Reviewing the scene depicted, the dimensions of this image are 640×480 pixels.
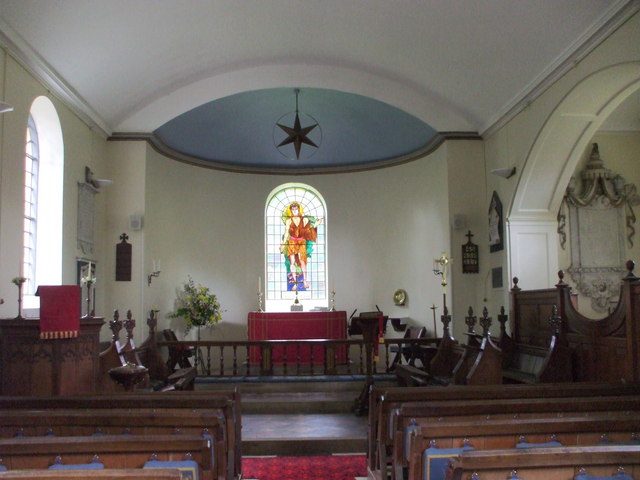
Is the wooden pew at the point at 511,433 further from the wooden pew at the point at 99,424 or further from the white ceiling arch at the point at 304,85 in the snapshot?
the white ceiling arch at the point at 304,85

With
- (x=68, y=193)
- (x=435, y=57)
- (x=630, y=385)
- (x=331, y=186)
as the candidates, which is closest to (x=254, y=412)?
(x=68, y=193)

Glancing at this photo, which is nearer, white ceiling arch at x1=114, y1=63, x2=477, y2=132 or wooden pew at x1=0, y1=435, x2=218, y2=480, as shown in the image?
wooden pew at x1=0, y1=435, x2=218, y2=480

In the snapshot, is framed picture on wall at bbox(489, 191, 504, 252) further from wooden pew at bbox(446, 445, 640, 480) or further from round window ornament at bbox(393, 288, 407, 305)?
wooden pew at bbox(446, 445, 640, 480)

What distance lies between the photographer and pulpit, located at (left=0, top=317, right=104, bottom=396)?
532 centimetres

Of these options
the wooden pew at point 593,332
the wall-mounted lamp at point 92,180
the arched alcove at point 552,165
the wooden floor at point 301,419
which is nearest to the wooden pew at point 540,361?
the wooden pew at point 593,332

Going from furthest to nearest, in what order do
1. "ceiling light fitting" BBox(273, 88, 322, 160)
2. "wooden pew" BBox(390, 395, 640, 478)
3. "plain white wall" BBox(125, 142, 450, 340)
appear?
"plain white wall" BBox(125, 142, 450, 340) → "ceiling light fitting" BBox(273, 88, 322, 160) → "wooden pew" BBox(390, 395, 640, 478)

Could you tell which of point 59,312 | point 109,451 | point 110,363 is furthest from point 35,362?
point 109,451

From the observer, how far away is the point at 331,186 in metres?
13.6

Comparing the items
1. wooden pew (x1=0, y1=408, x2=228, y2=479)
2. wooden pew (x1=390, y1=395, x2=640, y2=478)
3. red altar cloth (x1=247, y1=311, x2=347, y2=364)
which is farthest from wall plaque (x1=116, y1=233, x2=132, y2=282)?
wooden pew (x1=390, y1=395, x2=640, y2=478)

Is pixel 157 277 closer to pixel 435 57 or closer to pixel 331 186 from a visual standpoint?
pixel 331 186

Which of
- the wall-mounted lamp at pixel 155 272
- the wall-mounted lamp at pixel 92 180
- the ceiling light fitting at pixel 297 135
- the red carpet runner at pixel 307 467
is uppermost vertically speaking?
the ceiling light fitting at pixel 297 135

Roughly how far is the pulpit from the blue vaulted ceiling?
6.02 m

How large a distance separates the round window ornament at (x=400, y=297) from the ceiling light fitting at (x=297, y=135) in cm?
326

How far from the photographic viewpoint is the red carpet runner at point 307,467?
5418 mm
